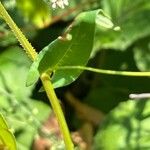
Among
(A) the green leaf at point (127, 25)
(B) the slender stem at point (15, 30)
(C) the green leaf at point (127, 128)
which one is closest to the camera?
(B) the slender stem at point (15, 30)

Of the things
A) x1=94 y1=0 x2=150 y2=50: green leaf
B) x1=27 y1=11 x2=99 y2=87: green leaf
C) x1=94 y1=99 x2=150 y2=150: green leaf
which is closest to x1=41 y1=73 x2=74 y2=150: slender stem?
x1=27 y1=11 x2=99 y2=87: green leaf

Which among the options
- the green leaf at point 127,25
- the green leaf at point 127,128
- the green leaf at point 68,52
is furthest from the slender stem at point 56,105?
the green leaf at point 127,25

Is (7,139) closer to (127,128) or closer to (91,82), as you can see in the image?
(127,128)

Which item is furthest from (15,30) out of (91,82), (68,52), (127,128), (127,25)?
(91,82)

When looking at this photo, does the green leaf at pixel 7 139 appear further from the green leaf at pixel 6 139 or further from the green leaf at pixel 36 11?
the green leaf at pixel 36 11

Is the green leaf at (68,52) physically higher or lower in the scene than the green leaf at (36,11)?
higher

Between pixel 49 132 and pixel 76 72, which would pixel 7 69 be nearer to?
pixel 49 132

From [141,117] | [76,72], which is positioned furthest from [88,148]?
[76,72]
